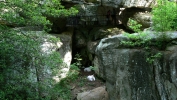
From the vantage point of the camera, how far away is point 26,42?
5.03 metres

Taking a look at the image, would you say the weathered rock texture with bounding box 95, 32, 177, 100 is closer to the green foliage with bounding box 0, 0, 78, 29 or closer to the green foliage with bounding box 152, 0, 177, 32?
the green foliage with bounding box 152, 0, 177, 32

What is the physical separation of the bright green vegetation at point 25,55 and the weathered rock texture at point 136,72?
1.29 m

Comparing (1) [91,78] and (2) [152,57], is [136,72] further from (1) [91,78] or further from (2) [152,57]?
(1) [91,78]

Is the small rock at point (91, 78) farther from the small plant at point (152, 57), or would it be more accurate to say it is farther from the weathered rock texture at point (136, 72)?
the small plant at point (152, 57)

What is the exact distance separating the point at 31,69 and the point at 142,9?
5.82 metres

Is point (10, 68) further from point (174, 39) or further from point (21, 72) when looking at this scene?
point (174, 39)

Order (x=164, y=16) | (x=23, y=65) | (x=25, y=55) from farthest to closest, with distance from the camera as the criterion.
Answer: (x=23, y=65)
(x=25, y=55)
(x=164, y=16)

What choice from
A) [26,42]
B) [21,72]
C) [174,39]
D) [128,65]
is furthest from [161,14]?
[21,72]

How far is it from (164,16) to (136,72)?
1.41 metres

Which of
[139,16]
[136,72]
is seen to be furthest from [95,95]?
[139,16]

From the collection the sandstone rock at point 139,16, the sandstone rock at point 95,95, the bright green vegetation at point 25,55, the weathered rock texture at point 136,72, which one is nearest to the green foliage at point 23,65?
the bright green vegetation at point 25,55

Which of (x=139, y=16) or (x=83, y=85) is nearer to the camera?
(x=83, y=85)

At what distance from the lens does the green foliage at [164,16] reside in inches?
162

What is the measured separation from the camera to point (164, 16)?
13.5 ft
